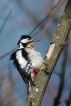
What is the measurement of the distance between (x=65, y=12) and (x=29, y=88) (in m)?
0.79

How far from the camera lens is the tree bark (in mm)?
2238

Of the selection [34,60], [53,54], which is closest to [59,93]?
[53,54]

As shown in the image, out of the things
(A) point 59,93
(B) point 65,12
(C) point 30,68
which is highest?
(B) point 65,12

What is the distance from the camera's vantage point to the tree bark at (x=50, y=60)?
2.24 meters

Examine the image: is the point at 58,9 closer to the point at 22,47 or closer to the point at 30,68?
the point at 22,47

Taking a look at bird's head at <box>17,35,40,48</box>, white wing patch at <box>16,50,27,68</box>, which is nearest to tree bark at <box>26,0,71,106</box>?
white wing patch at <box>16,50,27,68</box>

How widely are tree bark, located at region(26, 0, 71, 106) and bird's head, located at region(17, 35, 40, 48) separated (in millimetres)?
426

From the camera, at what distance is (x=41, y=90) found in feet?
7.41

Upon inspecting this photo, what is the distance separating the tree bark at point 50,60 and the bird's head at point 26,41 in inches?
16.8

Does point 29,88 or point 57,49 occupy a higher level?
point 57,49

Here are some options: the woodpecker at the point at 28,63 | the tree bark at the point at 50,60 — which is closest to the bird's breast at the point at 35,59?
the woodpecker at the point at 28,63

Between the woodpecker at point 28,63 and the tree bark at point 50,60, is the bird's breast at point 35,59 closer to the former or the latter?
the woodpecker at point 28,63

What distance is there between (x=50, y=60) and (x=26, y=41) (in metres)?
0.59

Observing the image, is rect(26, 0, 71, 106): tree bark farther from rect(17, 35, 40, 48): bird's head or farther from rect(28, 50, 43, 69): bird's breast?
rect(17, 35, 40, 48): bird's head
